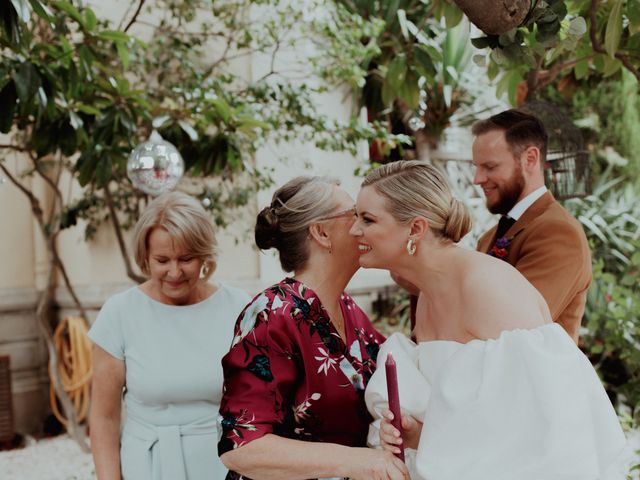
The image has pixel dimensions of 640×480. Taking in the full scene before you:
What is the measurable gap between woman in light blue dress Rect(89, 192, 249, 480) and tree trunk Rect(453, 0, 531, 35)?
3.94 ft

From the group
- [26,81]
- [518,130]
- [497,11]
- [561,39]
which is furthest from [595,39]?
[26,81]

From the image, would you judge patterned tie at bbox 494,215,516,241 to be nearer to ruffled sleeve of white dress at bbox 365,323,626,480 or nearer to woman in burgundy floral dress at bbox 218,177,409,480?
woman in burgundy floral dress at bbox 218,177,409,480

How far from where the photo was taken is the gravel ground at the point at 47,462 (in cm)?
664

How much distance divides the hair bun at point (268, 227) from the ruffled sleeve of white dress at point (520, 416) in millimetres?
658

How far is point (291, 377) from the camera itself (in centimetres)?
187

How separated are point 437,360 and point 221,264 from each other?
221 inches

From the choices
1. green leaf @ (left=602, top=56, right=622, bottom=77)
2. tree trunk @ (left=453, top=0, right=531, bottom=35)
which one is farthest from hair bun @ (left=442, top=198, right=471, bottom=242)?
green leaf @ (left=602, top=56, right=622, bottom=77)

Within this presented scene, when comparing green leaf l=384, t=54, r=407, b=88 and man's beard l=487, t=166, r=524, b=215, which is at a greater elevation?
green leaf l=384, t=54, r=407, b=88

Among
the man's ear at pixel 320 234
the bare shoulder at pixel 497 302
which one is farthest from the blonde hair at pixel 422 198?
the man's ear at pixel 320 234

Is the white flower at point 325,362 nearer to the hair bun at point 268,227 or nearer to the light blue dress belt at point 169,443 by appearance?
the hair bun at point 268,227

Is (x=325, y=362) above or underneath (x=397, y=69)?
underneath

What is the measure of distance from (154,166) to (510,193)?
1.65 meters

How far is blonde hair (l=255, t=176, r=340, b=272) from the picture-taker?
2.07 metres

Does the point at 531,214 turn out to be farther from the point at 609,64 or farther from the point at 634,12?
the point at 609,64
